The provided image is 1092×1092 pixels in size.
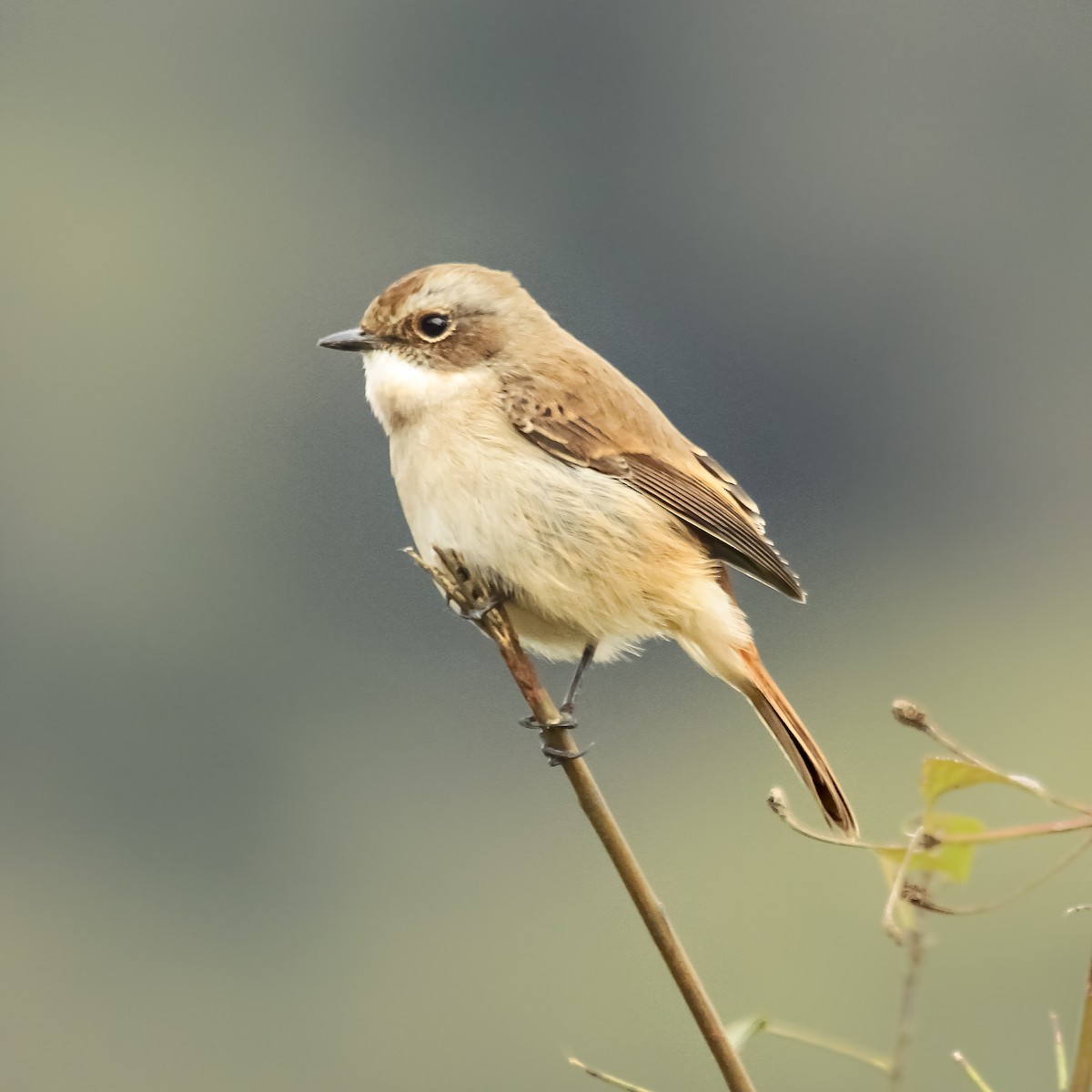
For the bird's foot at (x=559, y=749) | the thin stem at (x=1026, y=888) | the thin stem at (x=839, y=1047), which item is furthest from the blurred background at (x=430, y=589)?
the thin stem at (x=1026, y=888)

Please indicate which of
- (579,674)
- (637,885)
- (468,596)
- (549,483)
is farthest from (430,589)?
(637,885)

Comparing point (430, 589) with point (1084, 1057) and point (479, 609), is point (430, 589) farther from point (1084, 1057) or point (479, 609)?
point (1084, 1057)

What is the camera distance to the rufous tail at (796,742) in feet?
8.53

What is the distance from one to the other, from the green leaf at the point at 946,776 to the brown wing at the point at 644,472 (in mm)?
2350

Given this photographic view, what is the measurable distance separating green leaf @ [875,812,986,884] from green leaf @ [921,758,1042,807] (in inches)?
0.6

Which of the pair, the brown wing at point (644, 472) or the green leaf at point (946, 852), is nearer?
the green leaf at point (946, 852)

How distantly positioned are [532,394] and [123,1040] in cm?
2775

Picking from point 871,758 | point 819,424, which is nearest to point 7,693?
point 819,424

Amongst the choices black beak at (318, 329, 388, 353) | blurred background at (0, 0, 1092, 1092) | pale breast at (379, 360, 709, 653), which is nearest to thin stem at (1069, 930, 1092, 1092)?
pale breast at (379, 360, 709, 653)

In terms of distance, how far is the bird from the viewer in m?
3.53

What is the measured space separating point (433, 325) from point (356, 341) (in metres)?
0.19

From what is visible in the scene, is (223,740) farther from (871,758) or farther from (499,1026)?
(871,758)

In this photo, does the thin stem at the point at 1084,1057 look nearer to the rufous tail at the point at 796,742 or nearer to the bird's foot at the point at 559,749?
the bird's foot at the point at 559,749

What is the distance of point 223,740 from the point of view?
120 feet
